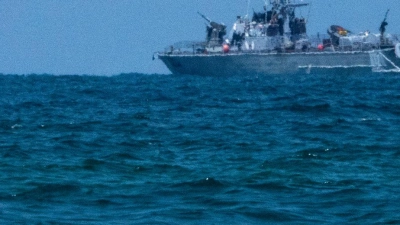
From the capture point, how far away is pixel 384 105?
3419cm

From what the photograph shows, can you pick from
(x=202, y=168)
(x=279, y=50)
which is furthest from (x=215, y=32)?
(x=202, y=168)

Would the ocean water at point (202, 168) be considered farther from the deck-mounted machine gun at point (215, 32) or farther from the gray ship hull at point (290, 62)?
the deck-mounted machine gun at point (215, 32)

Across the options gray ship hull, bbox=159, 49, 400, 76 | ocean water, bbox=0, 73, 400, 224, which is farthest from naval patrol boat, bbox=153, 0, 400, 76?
ocean water, bbox=0, 73, 400, 224

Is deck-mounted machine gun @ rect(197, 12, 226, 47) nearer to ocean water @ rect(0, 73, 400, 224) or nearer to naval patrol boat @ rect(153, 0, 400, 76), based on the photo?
naval patrol boat @ rect(153, 0, 400, 76)

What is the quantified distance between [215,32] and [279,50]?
12.2m

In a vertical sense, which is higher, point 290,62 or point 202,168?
point 202,168

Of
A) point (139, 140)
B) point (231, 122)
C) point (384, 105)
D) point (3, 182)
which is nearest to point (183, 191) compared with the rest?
point (3, 182)

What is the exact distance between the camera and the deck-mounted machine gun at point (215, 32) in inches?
3794

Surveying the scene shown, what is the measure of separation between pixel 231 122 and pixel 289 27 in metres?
71.8

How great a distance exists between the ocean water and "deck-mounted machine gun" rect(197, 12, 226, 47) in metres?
65.7

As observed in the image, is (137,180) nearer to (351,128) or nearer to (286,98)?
(351,128)

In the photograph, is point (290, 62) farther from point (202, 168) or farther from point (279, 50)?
point (202, 168)

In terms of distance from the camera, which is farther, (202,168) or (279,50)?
(279,50)

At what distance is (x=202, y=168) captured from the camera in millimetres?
16672
